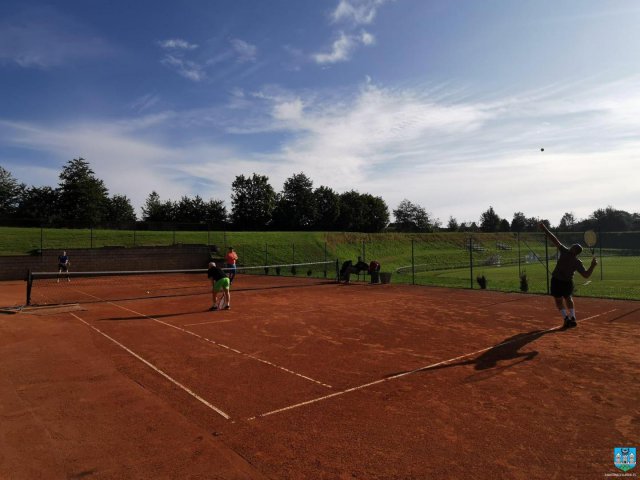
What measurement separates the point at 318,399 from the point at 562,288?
7842 mm

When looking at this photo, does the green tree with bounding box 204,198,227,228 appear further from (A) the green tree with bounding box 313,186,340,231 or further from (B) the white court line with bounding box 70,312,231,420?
(B) the white court line with bounding box 70,312,231,420

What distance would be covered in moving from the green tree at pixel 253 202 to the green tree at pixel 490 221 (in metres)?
64.9

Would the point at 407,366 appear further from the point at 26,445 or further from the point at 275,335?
the point at 26,445

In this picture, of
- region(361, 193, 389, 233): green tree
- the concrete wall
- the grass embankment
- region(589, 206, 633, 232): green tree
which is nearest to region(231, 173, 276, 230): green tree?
region(361, 193, 389, 233): green tree

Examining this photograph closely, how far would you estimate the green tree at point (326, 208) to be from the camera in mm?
88956

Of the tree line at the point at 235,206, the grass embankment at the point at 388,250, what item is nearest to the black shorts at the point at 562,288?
the grass embankment at the point at 388,250

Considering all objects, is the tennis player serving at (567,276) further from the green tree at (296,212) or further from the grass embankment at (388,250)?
the green tree at (296,212)

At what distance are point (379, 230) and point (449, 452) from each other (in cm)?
9146

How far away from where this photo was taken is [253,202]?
90.4 meters

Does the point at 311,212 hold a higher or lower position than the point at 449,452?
higher

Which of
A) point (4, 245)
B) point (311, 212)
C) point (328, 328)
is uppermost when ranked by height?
point (311, 212)

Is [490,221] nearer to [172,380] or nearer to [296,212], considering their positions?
[296,212]

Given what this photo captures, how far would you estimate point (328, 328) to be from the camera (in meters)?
10.8

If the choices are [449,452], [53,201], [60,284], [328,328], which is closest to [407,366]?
[449,452]
